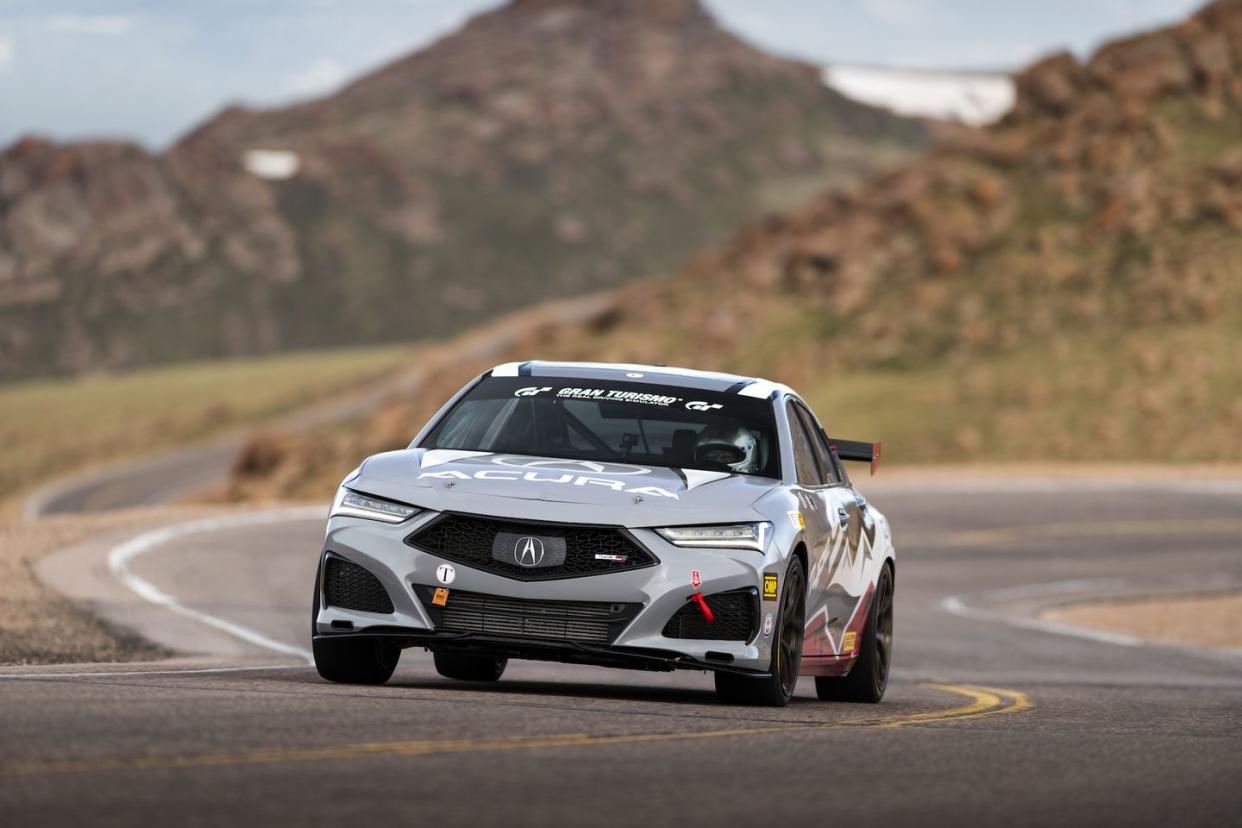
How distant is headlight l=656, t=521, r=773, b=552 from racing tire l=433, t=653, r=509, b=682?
7.78 ft

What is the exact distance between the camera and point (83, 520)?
2550 cm

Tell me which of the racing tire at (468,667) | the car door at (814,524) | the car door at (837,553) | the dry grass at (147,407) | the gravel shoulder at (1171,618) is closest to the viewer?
the car door at (814,524)

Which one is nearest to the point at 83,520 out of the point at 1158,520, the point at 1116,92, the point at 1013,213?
the point at 1158,520

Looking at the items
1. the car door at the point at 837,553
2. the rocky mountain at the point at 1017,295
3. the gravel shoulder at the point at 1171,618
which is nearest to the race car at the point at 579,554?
the car door at the point at 837,553

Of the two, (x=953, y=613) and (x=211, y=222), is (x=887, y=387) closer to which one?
(x=953, y=613)

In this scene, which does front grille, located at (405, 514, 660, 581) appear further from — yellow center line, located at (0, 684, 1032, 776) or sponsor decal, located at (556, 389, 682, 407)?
sponsor decal, located at (556, 389, 682, 407)

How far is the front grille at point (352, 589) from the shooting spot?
968 cm

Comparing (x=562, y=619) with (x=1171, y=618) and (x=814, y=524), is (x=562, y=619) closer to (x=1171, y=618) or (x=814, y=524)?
(x=814, y=524)

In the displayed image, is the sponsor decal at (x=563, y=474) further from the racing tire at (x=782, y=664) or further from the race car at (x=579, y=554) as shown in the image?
the racing tire at (x=782, y=664)

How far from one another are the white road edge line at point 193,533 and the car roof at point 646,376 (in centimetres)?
351

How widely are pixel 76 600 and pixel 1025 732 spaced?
30.9 ft

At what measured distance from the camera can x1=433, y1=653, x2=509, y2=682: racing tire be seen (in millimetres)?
11648

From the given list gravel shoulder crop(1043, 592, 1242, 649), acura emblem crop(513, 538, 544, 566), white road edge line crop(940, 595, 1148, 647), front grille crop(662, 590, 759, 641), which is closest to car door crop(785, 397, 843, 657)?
front grille crop(662, 590, 759, 641)

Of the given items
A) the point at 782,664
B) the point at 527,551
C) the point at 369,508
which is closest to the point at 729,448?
the point at 782,664
